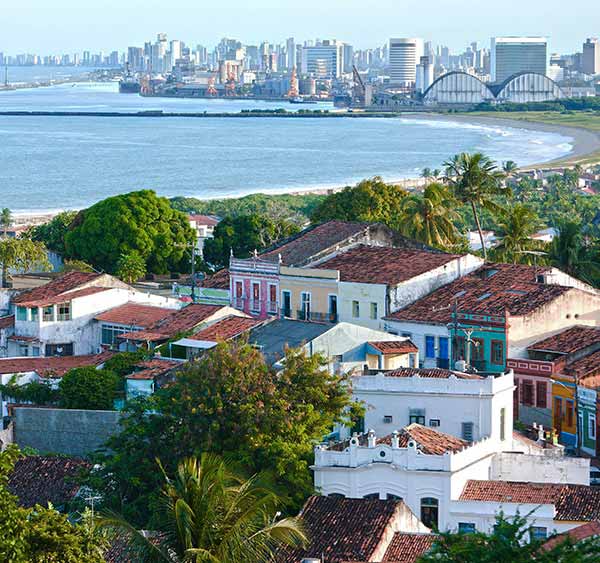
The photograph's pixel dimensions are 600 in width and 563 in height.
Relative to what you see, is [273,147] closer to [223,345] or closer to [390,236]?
[390,236]

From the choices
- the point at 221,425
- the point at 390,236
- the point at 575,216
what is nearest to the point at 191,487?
the point at 221,425

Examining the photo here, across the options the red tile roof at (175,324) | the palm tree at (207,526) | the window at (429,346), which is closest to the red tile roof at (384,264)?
the window at (429,346)

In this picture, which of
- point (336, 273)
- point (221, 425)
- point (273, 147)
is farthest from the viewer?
point (273, 147)

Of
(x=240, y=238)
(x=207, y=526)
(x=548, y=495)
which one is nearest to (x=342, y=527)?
(x=548, y=495)

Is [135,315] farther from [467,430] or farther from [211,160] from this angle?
[211,160]

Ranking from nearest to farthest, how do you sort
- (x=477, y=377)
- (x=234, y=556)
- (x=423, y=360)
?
1. (x=234, y=556)
2. (x=477, y=377)
3. (x=423, y=360)

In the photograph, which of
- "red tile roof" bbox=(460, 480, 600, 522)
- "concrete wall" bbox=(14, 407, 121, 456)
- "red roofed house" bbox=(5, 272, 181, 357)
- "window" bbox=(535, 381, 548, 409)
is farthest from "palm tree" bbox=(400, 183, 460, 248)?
"red tile roof" bbox=(460, 480, 600, 522)
